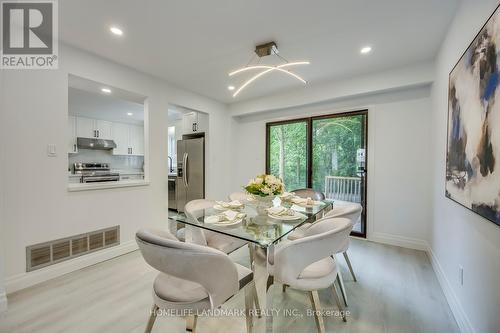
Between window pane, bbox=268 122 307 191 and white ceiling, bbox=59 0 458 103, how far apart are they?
131 centimetres

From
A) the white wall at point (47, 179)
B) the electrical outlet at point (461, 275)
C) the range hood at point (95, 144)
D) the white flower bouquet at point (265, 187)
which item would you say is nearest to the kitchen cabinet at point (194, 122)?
the white wall at point (47, 179)

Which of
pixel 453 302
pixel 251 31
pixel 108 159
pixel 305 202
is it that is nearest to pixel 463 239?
pixel 453 302

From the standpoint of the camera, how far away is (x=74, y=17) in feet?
6.25

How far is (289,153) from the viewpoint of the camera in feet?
13.7

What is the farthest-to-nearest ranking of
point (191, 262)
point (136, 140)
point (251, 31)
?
1. point (136, 140)
2. point (251, 31)
3. point (191, 262)

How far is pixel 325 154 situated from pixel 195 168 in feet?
8.54

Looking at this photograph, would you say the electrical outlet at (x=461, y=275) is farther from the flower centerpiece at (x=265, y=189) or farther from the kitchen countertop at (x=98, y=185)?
the kitchen countertop at (x=98, y=185)

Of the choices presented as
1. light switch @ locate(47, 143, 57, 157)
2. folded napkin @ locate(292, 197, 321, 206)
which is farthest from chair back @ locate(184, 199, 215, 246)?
light switch @ locate(47, 143, 57, 157)

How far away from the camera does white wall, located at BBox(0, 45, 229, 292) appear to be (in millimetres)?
1959

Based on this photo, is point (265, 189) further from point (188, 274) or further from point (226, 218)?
point (188, 274)

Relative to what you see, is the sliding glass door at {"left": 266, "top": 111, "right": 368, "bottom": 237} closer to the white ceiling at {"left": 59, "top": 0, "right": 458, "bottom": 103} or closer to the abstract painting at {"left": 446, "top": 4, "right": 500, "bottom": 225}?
the white ceiling at {"left": 59, "top": 0, "right": 458, "bottom": 103}

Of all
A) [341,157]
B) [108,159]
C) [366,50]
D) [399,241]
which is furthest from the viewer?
[108,159]

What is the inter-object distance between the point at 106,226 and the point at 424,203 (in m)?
4.26

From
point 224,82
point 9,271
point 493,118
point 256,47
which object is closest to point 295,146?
point 224,82
